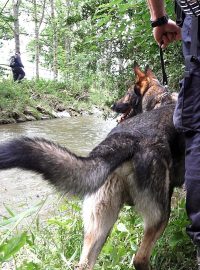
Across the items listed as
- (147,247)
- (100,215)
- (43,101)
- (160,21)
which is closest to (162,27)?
(160,21)

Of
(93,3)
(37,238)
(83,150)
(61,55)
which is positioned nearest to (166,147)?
(37,238)

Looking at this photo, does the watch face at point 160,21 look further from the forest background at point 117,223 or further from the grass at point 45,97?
the grass at point 45,97

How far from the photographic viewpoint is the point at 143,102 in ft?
15.4

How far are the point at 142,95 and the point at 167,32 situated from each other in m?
1.93

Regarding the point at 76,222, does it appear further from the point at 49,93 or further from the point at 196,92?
the point at 49,93

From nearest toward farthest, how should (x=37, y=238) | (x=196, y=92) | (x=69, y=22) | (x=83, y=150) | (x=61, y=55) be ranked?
(x=196, y=92)
(x=37, y=238)
(x=83, y=150)
(x=69, y=22)
(x=61, y=55)

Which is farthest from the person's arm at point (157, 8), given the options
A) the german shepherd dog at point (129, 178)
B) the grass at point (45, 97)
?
the grass at point (45, 97)

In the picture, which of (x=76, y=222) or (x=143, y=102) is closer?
(x=76, y=222)

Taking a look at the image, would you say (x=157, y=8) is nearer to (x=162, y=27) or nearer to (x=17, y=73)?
(x=162, y=27)

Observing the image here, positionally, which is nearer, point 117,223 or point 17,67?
point 117,223

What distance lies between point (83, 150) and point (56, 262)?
5.20 metres

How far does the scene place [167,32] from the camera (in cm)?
285

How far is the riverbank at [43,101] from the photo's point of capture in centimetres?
1488

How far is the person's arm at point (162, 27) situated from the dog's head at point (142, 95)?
4.09 feet
